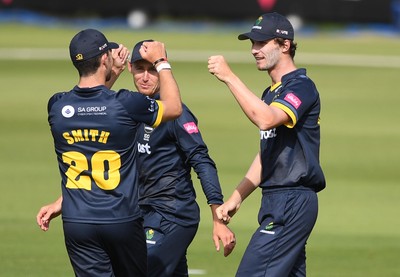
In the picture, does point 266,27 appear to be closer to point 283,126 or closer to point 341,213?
point 283,126

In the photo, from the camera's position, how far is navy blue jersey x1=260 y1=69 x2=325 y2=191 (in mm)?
8219

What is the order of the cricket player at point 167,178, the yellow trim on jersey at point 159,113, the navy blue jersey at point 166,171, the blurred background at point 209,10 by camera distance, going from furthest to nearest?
the blurred background at point 209,10 < the navy blue jersey at point 166,171 < the cricket player at point 167,178 < the yellow trim on jersey at point 159,113

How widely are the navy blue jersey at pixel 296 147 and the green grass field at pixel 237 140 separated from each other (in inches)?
112

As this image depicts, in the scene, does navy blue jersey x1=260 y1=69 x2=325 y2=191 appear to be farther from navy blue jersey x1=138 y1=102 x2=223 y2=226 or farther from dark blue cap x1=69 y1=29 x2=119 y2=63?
Result: dark blue cap x1=69 y1=29 x2=119 y2=63

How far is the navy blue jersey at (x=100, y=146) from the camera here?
752 cm

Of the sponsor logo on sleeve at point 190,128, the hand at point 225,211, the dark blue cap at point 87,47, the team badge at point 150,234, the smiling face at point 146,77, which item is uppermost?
the dark blue cap at point 87,47

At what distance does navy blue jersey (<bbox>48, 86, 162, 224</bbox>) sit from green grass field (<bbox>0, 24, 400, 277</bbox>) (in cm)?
341

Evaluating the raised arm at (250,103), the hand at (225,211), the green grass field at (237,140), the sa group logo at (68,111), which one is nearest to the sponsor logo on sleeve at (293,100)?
the raised arm at (250,103)

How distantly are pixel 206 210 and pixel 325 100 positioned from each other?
10.1 m

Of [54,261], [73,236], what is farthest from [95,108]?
[54,261]

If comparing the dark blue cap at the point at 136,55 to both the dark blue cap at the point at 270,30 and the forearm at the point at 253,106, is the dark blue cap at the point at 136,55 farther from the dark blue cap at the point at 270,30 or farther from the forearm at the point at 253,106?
the forearm at the point at 253,106

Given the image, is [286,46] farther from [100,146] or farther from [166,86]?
[100,146]

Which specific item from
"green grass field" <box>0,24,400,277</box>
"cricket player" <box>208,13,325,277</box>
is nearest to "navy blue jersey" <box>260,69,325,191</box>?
"cricket player" <box>208,13,325,277</box>

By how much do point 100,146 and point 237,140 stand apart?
38.1 ft
